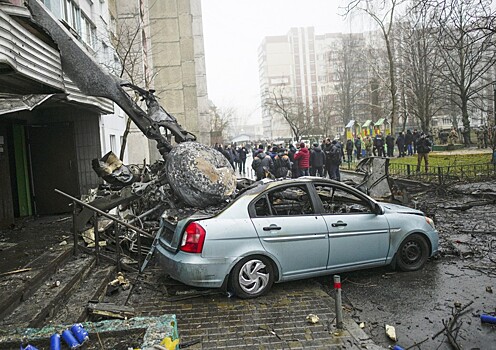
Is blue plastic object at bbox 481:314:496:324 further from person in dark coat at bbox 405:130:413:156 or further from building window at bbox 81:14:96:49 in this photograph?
person in dark coat at bbox 405:130:413:156

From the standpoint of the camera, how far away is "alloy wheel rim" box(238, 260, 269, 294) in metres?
5.68

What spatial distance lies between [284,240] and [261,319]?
1199 millimetres

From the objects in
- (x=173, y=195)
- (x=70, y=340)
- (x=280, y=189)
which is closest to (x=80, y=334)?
(x=70, y=340)

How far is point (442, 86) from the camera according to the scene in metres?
41.4

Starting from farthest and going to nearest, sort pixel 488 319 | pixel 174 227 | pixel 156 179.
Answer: pixel 156 179
pixel 174 227
pixel 488 319

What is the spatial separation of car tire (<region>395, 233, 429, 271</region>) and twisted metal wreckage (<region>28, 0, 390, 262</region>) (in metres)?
2.89

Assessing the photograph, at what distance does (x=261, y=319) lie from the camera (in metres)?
5.09

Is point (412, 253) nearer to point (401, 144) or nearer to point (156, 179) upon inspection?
point (156, 179)

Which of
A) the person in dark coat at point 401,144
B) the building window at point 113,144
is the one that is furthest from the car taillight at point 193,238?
the person in dark coat at point 401,144

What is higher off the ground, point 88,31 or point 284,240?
point 88,31

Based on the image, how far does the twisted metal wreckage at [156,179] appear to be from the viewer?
18.9 ft

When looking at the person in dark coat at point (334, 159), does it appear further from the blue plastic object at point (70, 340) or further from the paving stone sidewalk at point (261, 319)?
the blue plastic object at point (70, 340)

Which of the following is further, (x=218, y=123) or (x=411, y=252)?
(x=218, y=123)

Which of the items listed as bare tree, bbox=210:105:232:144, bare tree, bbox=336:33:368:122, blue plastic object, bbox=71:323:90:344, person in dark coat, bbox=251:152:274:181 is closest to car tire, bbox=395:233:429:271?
blue plastic object, bbox=71:323:90:344
